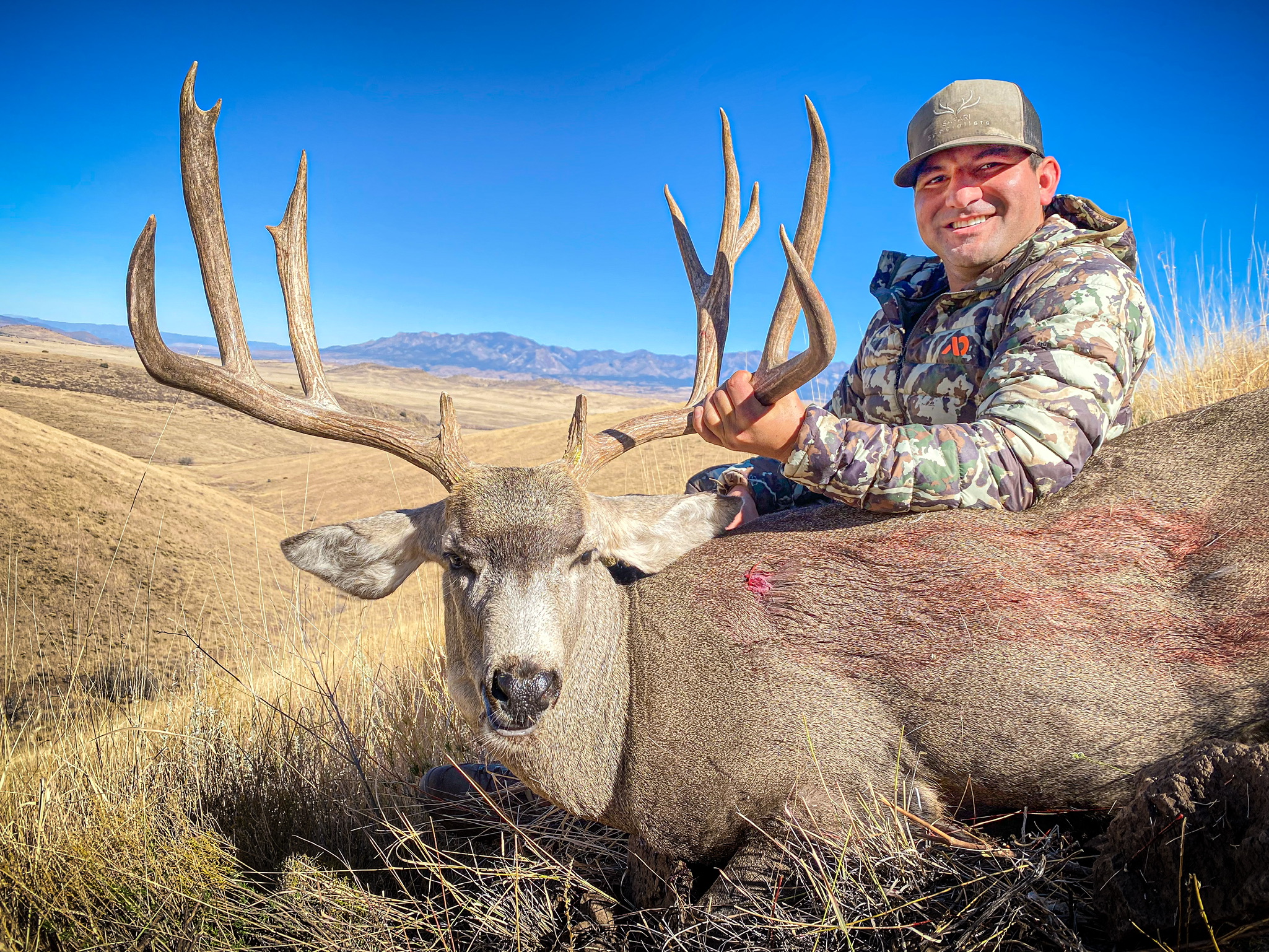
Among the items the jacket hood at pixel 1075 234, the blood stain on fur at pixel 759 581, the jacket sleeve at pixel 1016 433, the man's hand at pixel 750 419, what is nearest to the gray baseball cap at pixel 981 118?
the jacket hood at pixel 1075 234

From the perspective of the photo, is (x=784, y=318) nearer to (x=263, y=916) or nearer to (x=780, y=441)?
(x=780, y=441)

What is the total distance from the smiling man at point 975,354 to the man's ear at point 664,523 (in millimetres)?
327

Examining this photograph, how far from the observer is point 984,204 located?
131 inches

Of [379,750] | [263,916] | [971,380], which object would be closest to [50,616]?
[379,750]

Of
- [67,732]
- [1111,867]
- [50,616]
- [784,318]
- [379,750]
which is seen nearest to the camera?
[1111,867]

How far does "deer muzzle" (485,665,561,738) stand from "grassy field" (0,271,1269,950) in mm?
643

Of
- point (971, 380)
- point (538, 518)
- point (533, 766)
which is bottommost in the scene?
point (533, 766)

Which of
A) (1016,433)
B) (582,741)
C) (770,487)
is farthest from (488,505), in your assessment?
(1016,433)

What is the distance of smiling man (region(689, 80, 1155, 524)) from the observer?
2549 millimetres

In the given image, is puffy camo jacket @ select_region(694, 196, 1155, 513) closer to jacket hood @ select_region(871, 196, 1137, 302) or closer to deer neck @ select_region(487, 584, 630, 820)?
jacket hood @ select_region(871, 196, 1137, 302)

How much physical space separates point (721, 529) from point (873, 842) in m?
1.33

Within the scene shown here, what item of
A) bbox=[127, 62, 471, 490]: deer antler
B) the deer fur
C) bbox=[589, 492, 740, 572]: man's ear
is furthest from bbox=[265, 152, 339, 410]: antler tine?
bbox=[589, 492, 740, 572]: man's ear

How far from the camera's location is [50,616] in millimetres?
5852

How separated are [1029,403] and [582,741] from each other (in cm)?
201
